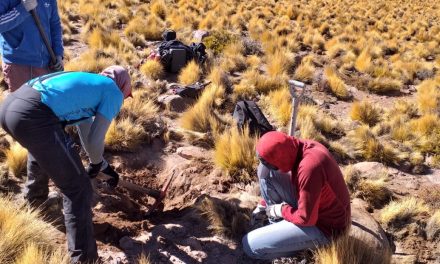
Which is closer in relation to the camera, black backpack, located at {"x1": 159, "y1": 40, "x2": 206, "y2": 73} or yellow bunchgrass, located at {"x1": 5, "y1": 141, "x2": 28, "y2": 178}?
yellow bunchgrass, located at {"x1": 5, "y1": 141, "x2": 28, "y2": 178}

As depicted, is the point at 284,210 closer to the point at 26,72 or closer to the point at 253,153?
the point at 253,153

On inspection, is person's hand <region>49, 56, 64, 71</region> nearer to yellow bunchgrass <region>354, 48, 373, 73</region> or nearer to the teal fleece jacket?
the teal fleece jacket

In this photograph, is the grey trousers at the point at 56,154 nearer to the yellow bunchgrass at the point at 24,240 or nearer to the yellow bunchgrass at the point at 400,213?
the yellow bunchgrass at the point at 24,240

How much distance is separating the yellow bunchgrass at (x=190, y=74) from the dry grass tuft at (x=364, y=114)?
117 inches

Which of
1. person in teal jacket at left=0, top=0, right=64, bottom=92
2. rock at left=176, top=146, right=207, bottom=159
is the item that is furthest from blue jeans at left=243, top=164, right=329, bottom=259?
person in teal jacket at left=0, top=0, right=64, bottom=92

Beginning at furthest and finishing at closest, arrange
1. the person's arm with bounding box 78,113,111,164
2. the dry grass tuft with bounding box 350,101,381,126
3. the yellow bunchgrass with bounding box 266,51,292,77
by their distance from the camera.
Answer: the yellow bunchgrass with bounding box 266,51,292,77
the dry grass tuft with bounding box 350,101,381,126
the person's arm with bounding box 78,113,111,164

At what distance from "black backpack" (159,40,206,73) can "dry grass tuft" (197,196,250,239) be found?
4.69 meters

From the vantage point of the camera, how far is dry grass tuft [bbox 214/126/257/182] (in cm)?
550

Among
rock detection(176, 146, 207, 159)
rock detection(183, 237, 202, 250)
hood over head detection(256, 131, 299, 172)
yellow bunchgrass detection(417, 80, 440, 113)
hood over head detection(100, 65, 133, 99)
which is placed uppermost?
hood over head detection(100, 65, 133, 99)

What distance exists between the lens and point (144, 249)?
404 centimetres

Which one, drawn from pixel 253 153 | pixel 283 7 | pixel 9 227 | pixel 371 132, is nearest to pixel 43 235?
pixel 9 227

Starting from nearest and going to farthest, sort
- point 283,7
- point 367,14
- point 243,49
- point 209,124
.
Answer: point 209,124 → point 243,49 → point 283,7 → point 367,14

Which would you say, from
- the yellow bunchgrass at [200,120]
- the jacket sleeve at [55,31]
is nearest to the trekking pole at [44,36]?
the jacket sleeve at [55,31]

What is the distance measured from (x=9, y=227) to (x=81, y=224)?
52 centimetres
